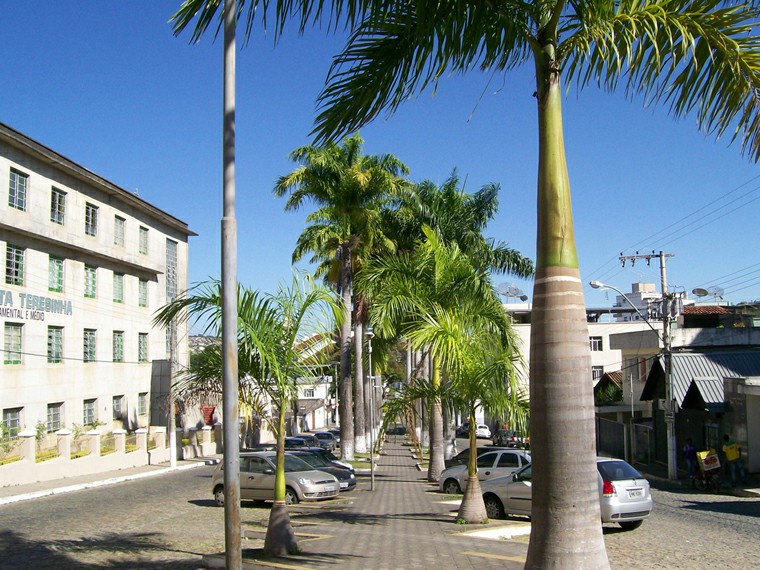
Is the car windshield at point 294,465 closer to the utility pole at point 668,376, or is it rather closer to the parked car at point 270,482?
the parked car at point 270,482

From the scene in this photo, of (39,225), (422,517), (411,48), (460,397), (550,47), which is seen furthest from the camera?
(39,225)

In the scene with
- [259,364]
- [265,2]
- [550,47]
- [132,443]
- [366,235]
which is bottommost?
[132,443]

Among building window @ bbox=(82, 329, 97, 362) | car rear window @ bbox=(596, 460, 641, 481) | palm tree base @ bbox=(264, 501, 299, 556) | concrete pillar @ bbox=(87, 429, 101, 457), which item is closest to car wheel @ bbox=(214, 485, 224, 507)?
car rear window @ bbox=(596, 460, 641, 481)

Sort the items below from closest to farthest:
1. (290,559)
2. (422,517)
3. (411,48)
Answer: (411,48) → (290,559) → (422,517)

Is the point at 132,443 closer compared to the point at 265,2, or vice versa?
the point at 265,2

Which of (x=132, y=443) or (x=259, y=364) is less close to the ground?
(x=259, y=364)

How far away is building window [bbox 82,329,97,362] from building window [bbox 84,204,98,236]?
5288 mm

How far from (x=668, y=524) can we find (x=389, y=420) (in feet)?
23.1

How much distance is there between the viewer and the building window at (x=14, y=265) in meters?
34.0

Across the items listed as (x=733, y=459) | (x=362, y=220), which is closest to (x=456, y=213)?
(x=362, y=220)

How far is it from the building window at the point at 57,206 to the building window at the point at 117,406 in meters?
10.8

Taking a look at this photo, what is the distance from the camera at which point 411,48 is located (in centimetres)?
615

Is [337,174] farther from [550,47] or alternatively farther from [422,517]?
[550,47]

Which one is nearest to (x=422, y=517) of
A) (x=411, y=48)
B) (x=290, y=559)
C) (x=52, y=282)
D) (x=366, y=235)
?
(x=290, y=559)
